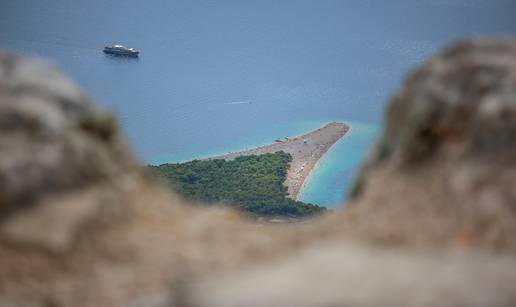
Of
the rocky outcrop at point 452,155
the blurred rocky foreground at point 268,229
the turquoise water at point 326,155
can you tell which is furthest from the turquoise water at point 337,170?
the blurred rocky foreground at point 268,229

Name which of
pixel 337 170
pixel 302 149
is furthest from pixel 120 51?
pixel 337 170

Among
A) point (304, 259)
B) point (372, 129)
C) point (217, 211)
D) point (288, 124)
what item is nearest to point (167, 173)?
point (288, 124)

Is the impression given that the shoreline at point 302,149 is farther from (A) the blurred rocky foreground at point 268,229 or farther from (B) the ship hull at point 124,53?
(A) the blurred rocky foreground at point 268,229

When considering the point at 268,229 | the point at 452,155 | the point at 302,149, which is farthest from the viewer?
the point at 302,149

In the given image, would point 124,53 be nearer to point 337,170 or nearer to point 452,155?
point 337,170

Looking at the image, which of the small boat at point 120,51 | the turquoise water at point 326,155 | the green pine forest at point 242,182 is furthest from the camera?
the small boat at point 120,51

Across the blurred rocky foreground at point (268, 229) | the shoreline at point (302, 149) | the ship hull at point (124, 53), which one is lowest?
the blurred rocky foreground at point (268, 229)

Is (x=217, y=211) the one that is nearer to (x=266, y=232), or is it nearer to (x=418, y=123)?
(x=266, y=232)
